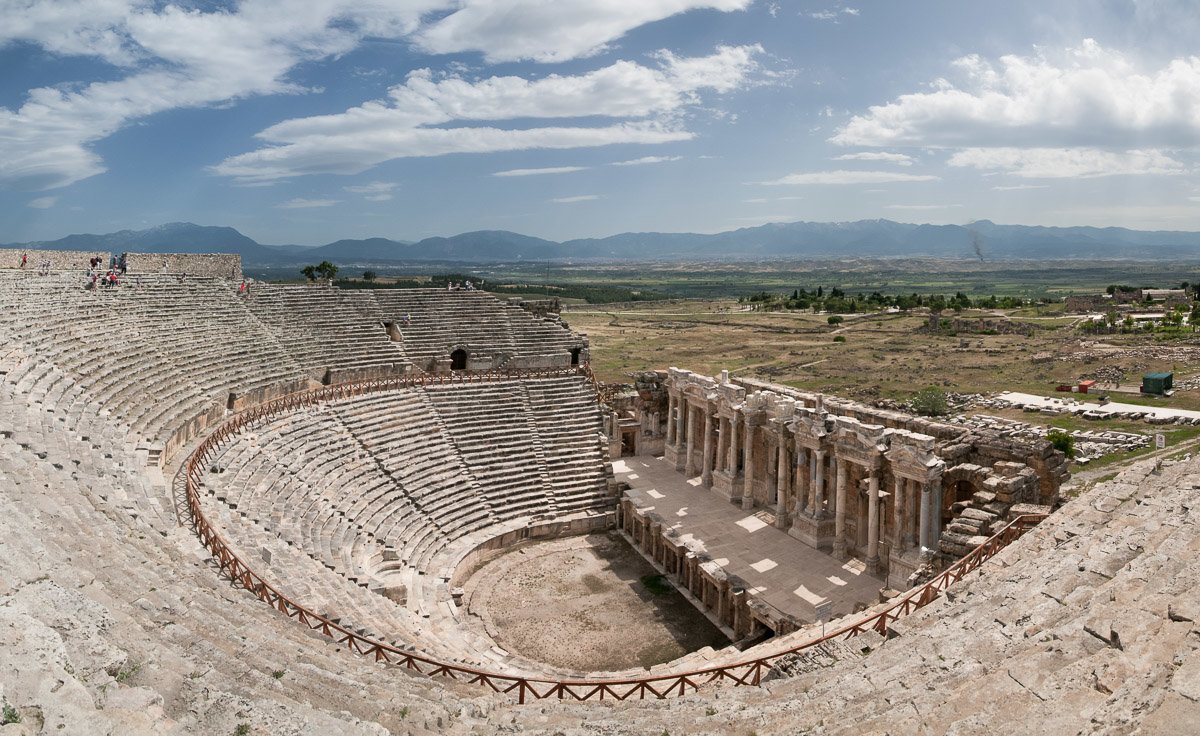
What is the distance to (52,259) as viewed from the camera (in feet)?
109

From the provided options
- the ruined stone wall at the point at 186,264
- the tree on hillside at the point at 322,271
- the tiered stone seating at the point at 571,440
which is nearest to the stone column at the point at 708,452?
the tiered stone seating at the point at 571,440

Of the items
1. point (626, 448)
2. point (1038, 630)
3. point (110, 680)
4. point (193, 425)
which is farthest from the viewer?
point (626, 448)

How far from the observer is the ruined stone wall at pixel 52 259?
32.1 m

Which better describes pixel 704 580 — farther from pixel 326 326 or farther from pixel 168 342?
pixel 326 326

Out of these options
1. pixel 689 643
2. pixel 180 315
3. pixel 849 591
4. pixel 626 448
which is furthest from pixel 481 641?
pixel 180 315

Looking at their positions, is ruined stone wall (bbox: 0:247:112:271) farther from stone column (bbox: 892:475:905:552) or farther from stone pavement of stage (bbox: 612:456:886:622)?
stone column (bbox: 892:475:905:552)

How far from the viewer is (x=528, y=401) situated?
30406 mm

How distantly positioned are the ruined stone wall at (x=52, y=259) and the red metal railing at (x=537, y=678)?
16456 mm

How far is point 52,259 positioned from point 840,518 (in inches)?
1409

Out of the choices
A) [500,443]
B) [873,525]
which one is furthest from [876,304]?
[873,525]

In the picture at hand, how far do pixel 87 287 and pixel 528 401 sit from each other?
1763 cm

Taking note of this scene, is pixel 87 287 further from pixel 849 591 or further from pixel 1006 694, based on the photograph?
pixel 1006 694

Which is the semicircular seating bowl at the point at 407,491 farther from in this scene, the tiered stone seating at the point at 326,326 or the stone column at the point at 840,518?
the stone column at the point at 840,518

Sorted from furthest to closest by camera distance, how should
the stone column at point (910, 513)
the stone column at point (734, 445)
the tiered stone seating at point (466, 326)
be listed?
1. the tiered stone seating at point (466, 326)
2. the stone column at point (734, 445)
3. the stone column at point (910, 513)
